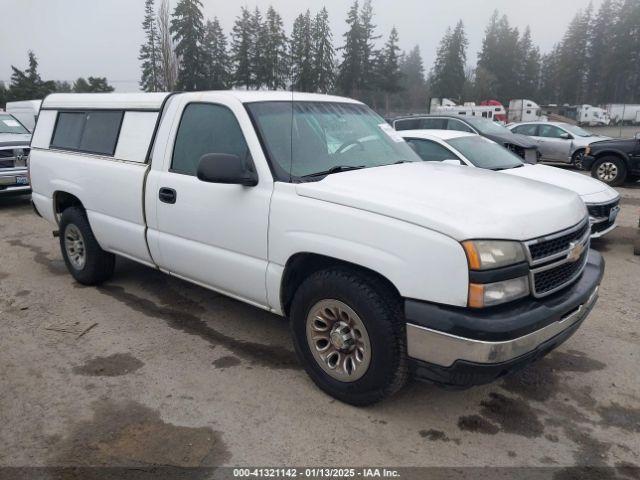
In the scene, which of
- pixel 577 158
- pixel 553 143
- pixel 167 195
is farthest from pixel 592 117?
Result: pixel 167 195

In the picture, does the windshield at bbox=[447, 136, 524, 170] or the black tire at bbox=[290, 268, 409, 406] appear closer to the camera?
the black tire at bbox=[290, 268, 409, 406]

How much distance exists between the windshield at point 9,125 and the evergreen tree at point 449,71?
197 feet

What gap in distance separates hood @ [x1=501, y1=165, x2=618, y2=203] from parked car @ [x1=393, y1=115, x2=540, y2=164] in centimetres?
310

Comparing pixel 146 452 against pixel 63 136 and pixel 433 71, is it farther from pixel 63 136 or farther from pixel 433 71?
pixel 433 71

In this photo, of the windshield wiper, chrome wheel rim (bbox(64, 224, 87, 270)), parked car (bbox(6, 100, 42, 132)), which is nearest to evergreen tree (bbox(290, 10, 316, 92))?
the windshield wiper

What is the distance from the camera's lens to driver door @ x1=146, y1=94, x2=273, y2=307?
3.43m

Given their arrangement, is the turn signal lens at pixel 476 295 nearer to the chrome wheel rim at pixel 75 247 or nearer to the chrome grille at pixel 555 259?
the chrome grille at pixel 555 259

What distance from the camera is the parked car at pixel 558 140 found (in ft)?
50.2

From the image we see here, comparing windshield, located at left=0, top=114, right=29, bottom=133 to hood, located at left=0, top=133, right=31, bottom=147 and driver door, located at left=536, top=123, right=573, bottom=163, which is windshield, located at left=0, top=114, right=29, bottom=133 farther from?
driver door, located at left=536, top=123, right=573, bottom=163

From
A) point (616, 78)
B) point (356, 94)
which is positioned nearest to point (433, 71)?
point (616, 78)

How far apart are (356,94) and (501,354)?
308 centimetres

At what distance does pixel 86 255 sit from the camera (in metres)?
5.17

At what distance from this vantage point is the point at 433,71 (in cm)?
7062

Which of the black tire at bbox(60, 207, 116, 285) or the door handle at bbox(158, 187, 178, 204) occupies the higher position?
the door handle at bbox(158, 187, 178, 204)
